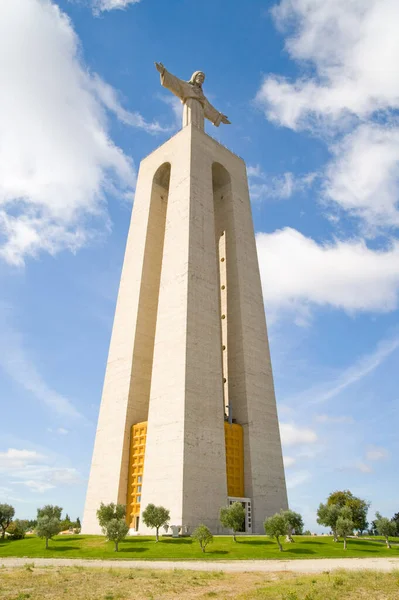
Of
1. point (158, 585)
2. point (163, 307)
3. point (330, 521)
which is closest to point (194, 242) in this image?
point (163, 307)

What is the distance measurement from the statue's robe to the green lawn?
115 ft

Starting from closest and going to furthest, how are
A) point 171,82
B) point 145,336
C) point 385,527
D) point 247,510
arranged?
point 385,527, point 247,510, point 145,336, point 171,82

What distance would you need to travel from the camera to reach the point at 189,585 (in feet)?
41.1

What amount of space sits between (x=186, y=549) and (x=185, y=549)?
48 millimetres

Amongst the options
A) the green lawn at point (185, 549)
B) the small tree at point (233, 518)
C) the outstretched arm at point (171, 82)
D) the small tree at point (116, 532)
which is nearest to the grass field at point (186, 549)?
the green lawn at point (185, 549)

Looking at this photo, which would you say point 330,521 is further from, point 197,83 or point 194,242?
point 197,83

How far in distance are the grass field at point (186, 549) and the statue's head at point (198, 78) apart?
40.2 metres

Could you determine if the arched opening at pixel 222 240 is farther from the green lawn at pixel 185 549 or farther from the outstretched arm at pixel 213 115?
the green lawn at pixel 185 549

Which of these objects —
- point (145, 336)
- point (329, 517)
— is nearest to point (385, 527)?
point (329, 517)

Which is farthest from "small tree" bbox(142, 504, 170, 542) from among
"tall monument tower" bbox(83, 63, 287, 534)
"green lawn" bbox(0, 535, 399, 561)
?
"tall monument tower" bbox(83, 63, 287, 534)

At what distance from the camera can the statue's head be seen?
4762cm

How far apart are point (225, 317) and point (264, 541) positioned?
18.0 meters

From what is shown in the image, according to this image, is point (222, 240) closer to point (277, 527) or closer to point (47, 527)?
point (277, 527)

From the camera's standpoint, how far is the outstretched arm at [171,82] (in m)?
44.3
